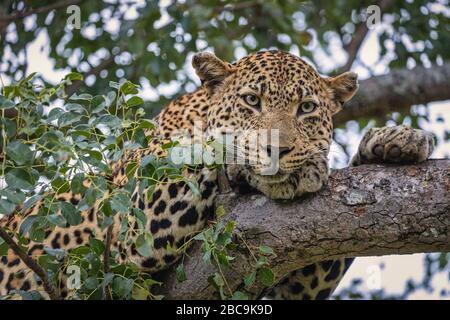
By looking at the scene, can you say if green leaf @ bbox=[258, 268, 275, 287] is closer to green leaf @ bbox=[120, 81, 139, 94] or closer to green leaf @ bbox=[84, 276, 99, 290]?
green leaf @ bbox=[84, 276, 99, 290]

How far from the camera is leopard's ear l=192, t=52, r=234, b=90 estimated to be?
7.13m

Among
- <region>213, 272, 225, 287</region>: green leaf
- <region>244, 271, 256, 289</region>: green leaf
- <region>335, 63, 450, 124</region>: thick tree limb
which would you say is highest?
<region>335, 63, 450, 124</region>: thick tree limb

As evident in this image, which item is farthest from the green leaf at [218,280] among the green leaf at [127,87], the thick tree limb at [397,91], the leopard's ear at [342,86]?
the thick tree limb at [397,91]

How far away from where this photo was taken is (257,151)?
6.24 meters

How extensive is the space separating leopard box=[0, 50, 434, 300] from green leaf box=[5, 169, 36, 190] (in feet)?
3.44

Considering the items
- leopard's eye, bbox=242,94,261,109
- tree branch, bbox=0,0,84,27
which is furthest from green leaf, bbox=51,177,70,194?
tree branch, bbox=0,0,84,27

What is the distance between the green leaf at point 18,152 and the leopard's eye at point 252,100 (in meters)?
2.57

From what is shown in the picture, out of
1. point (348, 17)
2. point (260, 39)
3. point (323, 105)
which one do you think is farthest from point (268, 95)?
point (348, 17)

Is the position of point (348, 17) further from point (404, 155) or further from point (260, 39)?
point (404, 155)

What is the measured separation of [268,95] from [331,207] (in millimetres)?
1395

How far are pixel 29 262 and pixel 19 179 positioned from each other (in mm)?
658

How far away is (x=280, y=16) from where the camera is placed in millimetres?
9375

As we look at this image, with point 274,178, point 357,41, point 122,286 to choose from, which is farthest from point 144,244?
point 357,41

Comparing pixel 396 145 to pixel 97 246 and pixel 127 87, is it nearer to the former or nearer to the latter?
pixel 127 87
